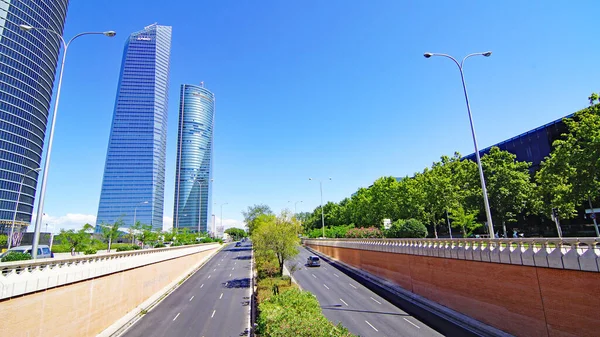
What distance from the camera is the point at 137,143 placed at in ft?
474

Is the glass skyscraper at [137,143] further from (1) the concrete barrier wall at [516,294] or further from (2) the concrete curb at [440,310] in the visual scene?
(1) the concrete barrier wall at [516,294]

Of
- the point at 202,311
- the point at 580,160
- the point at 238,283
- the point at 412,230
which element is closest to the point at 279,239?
the point at 238,283

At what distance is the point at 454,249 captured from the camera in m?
21.5

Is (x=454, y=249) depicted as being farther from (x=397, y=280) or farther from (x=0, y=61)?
(x=0, y=61)

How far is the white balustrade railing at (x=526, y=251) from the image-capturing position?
1288cm

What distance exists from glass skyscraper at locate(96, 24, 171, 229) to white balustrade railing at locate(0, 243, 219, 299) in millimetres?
131434

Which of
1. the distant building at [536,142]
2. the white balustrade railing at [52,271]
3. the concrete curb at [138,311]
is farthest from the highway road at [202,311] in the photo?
the distant building at [536,142]

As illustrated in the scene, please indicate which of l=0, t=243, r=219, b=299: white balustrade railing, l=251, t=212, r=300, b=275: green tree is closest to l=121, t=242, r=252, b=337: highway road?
l=0, t=243, r=219, b=299: white balustrade railing

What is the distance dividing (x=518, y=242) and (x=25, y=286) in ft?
82.0

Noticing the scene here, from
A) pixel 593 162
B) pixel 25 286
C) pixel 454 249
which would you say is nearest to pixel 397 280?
pixel 454 249

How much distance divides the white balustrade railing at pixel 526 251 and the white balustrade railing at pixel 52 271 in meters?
24.8

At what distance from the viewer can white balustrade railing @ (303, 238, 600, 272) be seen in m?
12.9

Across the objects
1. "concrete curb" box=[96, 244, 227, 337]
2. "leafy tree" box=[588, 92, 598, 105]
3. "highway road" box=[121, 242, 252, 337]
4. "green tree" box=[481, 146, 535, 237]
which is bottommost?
"highway road" box=[121, 242, 252, 337]

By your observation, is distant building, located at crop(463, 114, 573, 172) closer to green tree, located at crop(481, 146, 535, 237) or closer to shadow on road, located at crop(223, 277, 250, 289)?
green tree, located at crop(481, 146, 535, 237)
